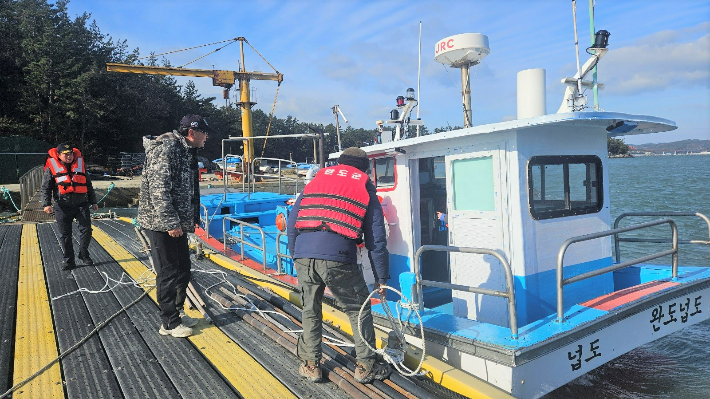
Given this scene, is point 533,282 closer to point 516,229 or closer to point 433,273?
point 516,229

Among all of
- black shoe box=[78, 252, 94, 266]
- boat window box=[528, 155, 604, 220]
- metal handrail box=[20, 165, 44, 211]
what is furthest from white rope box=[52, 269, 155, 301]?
metal handrail box=[20, 165, 44, 211]

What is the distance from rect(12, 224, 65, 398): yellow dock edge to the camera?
10.3 feet

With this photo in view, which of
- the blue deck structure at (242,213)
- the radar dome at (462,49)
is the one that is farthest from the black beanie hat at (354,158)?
the blue deck structure at (242,213)

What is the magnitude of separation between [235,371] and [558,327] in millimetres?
2663

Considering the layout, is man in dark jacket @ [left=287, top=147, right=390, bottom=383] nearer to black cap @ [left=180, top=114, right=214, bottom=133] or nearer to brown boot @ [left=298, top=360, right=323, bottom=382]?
brown boot @ [left=298, top=360, right=323, bottom=382]

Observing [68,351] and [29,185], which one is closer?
[68,351]

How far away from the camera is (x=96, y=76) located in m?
36.3

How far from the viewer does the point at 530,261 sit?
4305 millimetres

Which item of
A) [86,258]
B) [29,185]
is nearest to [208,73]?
[29,185]

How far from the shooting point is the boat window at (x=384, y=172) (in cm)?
584

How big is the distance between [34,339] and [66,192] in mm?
Answer: 3025

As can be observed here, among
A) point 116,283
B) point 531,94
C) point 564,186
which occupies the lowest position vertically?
point 116,283

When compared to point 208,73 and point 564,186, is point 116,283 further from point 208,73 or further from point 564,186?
point 208,73

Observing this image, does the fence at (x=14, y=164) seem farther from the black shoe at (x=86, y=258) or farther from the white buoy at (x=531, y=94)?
the white buoy at (x=531, y=94)
